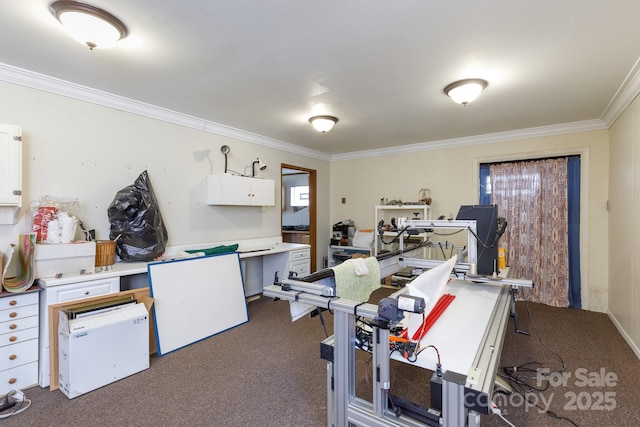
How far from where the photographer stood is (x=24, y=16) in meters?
1.81

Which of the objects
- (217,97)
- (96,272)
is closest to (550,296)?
(217,97)

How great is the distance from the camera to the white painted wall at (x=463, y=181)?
12.7 ft

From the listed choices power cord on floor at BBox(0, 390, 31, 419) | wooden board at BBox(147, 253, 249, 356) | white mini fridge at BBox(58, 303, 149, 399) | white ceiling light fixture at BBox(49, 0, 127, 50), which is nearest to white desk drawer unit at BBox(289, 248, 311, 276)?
wooden board at BBox(147, 253, 249, 356)

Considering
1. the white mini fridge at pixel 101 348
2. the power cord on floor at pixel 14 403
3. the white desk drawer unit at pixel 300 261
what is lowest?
the power cord on floor at pixel 14 403

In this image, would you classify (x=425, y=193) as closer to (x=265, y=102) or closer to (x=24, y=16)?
(x=265, y=102)

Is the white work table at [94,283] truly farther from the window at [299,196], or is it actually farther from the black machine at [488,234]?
the window at [299,196]

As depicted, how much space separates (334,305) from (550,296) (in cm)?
433

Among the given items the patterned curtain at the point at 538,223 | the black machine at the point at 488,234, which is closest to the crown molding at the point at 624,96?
the patterned curtain at the point at 538,223

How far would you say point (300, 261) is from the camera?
14.6 ft

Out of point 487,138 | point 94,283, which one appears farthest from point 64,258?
point 487,138

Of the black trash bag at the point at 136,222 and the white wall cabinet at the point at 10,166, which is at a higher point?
the white wall cabinet at the point at 10,166

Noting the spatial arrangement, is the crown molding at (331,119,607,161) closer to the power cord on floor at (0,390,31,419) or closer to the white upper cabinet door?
the white upper cabinet door

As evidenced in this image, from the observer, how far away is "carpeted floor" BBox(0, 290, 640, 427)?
1.93m

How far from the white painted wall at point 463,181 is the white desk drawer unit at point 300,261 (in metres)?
1.59
